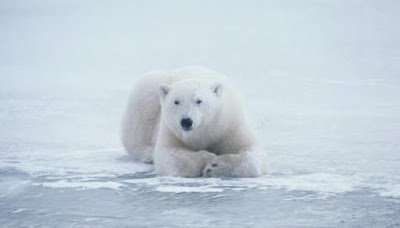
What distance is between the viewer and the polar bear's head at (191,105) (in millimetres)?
5438

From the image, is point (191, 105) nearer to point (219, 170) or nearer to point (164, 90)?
point (164, 90)

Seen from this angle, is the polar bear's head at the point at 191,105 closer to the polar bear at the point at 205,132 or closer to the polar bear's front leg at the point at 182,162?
the polar bear at the point at 205,132

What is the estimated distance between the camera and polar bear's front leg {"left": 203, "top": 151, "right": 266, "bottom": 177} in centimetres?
552

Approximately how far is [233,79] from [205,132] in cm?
848

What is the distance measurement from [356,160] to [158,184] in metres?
1.81

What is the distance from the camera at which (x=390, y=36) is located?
19.4m

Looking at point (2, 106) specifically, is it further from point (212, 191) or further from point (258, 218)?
point (258, 218)

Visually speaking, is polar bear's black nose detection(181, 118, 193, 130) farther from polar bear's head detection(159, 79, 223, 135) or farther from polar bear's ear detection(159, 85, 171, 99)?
polar bear's ear detection(159, 85, 171, 99)

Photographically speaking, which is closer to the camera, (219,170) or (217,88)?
(219,170)

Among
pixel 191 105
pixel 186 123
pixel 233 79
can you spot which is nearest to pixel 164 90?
pixel 191 105

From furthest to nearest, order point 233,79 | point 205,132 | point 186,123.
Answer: point 233,79, point 205,132, point 186,123

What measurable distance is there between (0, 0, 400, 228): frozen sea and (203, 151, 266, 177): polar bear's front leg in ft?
0.39

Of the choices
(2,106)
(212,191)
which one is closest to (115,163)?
(212,191)

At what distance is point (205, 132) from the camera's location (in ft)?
18.7
